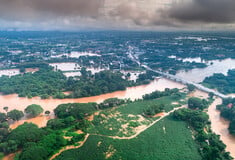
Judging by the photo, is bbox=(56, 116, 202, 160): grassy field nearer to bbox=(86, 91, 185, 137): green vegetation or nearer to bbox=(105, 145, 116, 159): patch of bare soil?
bbox=(105, 145, 116, 159): patch of bare soil

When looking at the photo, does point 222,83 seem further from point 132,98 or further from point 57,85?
point 57,85

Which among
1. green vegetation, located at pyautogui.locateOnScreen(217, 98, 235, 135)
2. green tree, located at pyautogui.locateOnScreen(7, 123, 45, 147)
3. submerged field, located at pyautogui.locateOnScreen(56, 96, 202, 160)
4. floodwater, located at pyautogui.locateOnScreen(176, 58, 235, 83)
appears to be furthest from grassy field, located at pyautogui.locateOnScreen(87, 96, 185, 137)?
floodwater, located at pyautogui.locateOnScreen(176, 58, 235, 83)

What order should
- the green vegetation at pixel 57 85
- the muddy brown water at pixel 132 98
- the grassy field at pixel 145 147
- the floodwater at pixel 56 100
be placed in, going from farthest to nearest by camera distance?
the green vegetation at pixel 57 85
the floodwater at pixel 56 100
the muddy brown water at pixel 132 98
the grassy field at pixel 145 147

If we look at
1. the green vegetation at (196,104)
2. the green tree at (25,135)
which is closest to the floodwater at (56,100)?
the green tree at (25,135)

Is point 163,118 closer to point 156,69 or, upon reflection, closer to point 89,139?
point 89,139

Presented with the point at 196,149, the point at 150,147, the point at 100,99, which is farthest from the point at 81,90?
the point at 196,149

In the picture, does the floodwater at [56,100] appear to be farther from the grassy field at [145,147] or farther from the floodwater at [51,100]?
→ the grassy field at [145,147]

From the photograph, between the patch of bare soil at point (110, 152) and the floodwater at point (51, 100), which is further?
the floodwater at point (51, 100)
